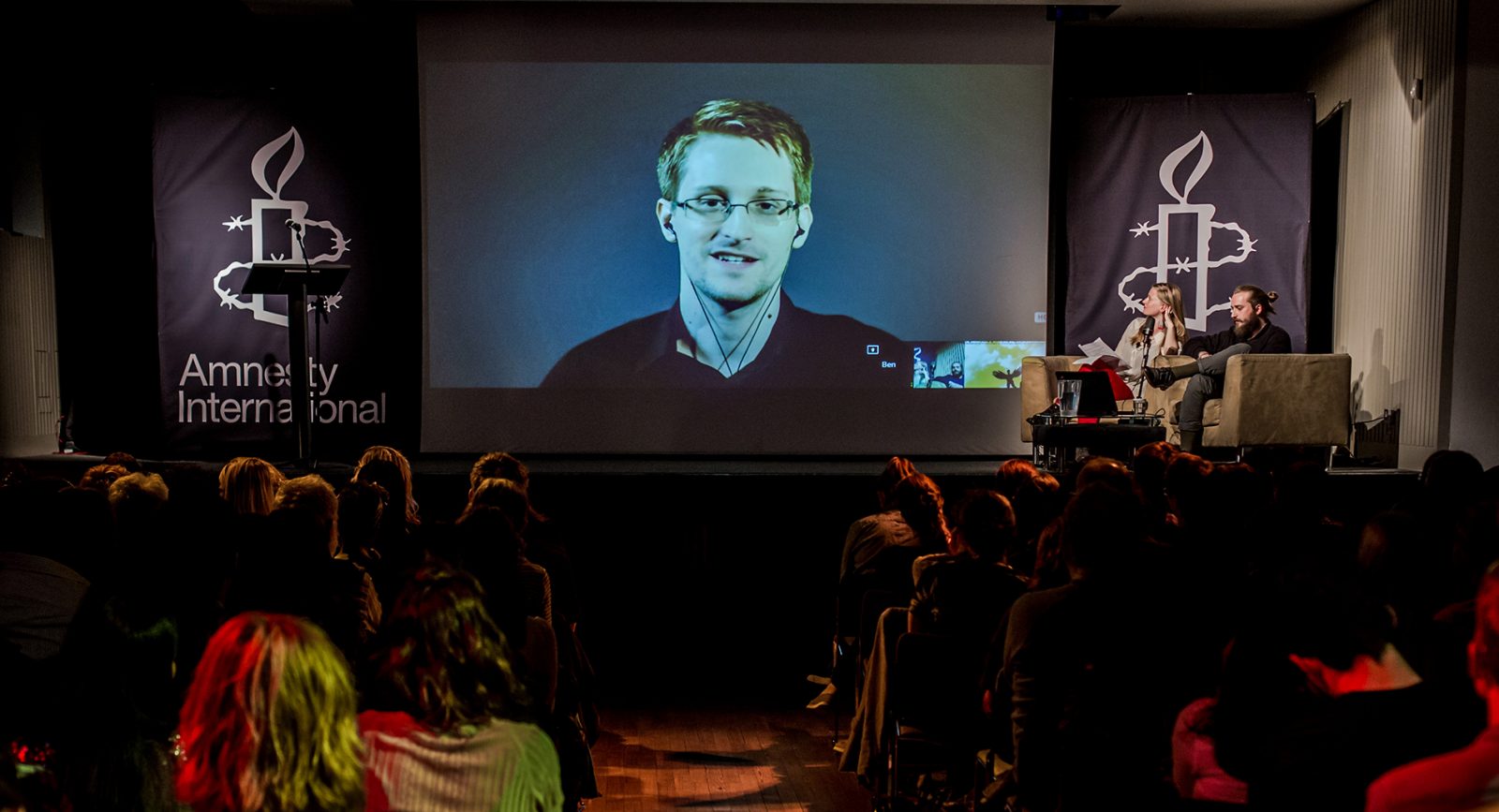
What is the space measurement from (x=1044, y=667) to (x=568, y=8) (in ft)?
22.9

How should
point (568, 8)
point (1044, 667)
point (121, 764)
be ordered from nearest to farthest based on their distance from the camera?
1. point (121, 764)
2. point (1044, 667)
3. point (568, 8)

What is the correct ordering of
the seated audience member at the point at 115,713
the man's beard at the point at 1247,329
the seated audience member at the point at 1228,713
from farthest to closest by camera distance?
1. the man's beard at the point at 1247,329
2. the seated audience member at the point at 115,713
3. the seated audience member at the point at 1228,713

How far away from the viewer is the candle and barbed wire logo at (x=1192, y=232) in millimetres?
8414

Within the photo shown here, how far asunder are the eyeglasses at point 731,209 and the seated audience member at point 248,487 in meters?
4.88

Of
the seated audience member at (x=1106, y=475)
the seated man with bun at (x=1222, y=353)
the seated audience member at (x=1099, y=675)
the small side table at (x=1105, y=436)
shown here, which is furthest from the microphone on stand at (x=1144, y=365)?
the seated audience member at (x=1099, y=675)

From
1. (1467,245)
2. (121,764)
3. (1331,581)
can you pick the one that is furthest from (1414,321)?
(121,764)

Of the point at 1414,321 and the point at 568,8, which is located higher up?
the point at 568,8

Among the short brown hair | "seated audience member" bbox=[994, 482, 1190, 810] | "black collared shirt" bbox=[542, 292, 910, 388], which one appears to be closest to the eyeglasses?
the short brown hair

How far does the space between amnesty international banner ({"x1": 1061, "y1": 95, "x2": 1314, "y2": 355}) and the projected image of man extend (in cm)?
164

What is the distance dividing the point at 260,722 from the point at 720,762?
320 cm

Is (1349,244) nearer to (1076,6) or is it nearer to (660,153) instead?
(1076,6)

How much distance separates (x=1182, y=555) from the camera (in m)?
2.66

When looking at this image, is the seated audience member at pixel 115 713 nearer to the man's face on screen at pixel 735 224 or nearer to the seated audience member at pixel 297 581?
the seated audience member at pixel 297 581

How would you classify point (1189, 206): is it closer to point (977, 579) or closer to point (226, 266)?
point (977, 579)
